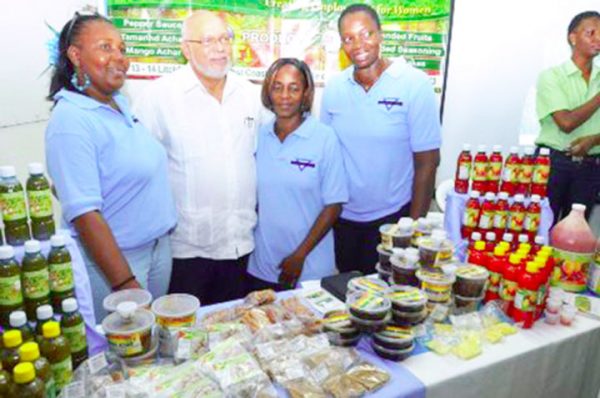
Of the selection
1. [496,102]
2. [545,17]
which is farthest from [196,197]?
[545,17]

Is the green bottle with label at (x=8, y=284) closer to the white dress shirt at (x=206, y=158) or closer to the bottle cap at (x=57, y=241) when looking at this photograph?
the bottle cap at (x=57, y=241)

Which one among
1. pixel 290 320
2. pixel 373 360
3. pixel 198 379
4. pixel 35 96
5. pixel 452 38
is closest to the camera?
pixel 198 379

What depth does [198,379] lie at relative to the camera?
50.7 inches

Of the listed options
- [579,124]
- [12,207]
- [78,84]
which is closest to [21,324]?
[12,207]

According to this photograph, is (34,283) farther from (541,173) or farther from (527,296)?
(541,173)

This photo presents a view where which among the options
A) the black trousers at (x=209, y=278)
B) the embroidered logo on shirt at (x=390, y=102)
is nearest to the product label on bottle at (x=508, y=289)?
the embroidered logo on shirt at (x=390, y=102)

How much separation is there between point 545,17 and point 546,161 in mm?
2200

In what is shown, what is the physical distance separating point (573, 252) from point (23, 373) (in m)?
1.96

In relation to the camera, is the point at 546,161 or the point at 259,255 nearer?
the point at 546,161

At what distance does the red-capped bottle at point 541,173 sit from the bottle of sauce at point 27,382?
195 centimetres

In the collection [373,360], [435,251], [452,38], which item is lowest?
[373,360]

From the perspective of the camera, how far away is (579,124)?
122 inches

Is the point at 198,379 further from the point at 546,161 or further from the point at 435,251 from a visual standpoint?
the point at 546,161

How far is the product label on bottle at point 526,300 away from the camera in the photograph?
66.9 inches
